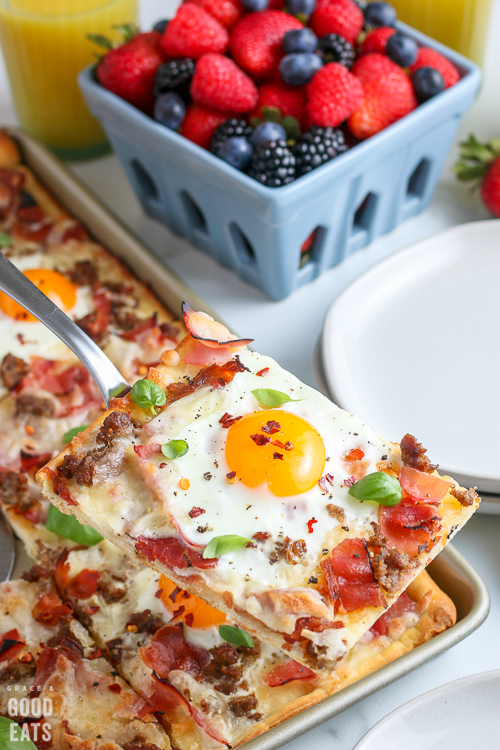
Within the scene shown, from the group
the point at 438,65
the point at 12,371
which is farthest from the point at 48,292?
the point at 438,65

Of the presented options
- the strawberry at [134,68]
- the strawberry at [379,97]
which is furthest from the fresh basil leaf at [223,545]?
the strawberry at [134,68]

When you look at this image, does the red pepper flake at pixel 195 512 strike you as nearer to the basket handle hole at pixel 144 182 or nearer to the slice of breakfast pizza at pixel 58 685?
the slice of breakfast pizza at pixel 58 685

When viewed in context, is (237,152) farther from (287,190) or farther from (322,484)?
(322,484)

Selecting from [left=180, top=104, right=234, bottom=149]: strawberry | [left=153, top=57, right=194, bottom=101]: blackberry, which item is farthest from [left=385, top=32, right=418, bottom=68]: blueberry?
[left=153, top=57, right=194, bottom=101]: blackberry

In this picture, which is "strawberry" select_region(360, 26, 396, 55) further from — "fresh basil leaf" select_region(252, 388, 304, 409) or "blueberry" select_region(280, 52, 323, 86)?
"fresh basil leaf" select_region(252, 388, 304, 409)

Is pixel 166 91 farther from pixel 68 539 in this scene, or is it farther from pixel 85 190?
pixel 68 539
